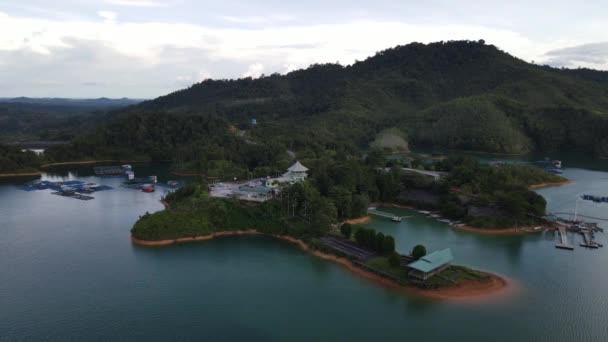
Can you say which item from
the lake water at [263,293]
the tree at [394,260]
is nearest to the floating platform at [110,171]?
the lake water at [263,293]

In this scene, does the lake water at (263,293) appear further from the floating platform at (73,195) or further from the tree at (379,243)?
the floating platform at (73,195)

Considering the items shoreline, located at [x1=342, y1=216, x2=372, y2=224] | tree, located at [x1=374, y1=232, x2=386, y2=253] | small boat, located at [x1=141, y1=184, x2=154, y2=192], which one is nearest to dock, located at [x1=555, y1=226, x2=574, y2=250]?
tree, located at [x1=374, y1=232, x2=386, y2=253]

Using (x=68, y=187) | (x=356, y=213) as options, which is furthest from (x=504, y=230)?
(x=68, y=187)

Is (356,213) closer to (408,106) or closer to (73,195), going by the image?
(73,195)

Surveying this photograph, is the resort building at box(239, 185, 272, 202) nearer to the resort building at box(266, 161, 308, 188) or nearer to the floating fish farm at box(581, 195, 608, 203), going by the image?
the resort building at box(266, 161, 308, 188)

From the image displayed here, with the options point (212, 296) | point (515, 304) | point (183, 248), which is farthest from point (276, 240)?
point (515, 304)

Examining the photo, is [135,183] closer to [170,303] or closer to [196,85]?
[170,303]
